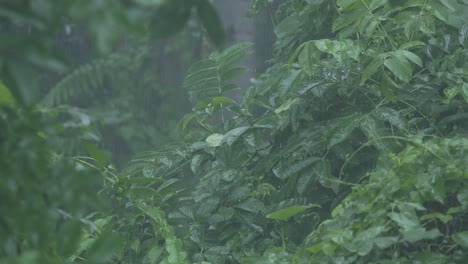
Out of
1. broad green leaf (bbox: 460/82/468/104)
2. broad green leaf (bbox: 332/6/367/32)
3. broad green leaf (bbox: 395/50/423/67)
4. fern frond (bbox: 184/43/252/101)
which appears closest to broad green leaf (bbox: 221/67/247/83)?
fern frond (bbox: 184/43/252/101)

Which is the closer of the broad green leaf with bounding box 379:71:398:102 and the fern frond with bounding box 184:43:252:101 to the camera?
the broad green leaf with bounding box 379:71:398:102

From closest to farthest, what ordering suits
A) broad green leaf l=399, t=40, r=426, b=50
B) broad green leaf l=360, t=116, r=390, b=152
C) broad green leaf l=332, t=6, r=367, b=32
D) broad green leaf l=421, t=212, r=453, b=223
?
broad green leaf l=421, t=212, r=453, b=223 < broad green leaf l=360, t=116, r=390, b=152 < broad green leaf l=399, t=40, r=426, b=50 < broad green leaf l=332, t=6, r=367, b=32

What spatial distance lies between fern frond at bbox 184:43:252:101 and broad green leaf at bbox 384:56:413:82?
0.54 meters

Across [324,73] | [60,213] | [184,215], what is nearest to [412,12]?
[324,73]

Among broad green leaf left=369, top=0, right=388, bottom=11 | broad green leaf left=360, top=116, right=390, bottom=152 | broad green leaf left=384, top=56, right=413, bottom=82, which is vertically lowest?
broad green leaf left=360, top=116, right=390, bottom=152

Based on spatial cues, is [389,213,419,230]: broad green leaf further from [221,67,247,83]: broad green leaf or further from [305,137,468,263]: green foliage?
[221,67,247,83]: broad green leaf

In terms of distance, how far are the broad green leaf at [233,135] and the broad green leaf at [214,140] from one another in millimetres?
21

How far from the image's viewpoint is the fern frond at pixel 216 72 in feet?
8.04

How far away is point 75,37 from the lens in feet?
16.8

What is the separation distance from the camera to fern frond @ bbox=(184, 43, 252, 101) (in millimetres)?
2449

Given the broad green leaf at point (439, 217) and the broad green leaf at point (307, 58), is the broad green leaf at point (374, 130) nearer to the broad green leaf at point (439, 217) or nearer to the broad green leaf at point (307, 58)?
the broad green leaf at point (307, 58)

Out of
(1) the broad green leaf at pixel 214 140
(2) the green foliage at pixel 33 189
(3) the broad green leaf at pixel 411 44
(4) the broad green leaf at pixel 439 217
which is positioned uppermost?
(2) the green foliage at pixel 33 189

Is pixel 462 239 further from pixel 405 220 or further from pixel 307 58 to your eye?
pixel 307 58

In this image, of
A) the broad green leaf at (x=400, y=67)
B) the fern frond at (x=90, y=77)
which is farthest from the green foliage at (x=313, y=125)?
the fern frond at (x=90, y=77)
